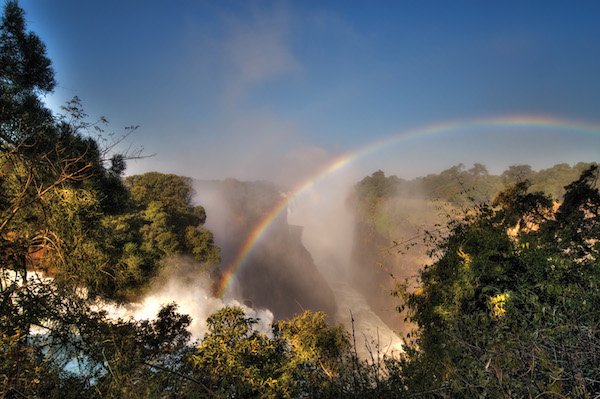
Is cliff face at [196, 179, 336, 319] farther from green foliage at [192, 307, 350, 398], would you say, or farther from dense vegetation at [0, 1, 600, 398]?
dense vegetation at [0, 1, 600, 398]

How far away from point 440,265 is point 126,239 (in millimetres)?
14506

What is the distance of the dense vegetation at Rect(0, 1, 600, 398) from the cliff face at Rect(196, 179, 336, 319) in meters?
10.9

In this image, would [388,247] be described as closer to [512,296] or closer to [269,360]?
[269,360]

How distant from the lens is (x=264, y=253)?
41844mm

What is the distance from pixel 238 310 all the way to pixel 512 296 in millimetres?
5790

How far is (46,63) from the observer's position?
5277 millimetres

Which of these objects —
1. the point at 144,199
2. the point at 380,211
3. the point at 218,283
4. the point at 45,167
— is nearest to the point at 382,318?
the point at 380,211

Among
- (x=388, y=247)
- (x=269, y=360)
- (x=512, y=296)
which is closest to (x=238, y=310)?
(x=269, y=360)

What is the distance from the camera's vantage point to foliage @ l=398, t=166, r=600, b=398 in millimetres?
2820

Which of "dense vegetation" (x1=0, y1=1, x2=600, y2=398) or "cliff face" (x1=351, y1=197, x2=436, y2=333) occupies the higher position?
"cliff face" (x1=351, y1=197, x2=436, y2=333)

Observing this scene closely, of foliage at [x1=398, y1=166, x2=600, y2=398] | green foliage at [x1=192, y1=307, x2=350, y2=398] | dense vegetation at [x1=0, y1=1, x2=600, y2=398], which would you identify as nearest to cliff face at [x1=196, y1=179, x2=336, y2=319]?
green foliage at [x1=192, y1=307, x2=350, y2=398]

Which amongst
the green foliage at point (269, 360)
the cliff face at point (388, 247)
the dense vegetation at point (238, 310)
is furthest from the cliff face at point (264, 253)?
the dense vegetation at point (238, 310)

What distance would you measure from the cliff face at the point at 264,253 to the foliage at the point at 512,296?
1121 centimetres

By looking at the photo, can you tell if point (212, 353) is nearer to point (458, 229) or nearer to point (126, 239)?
point (458, 229)
